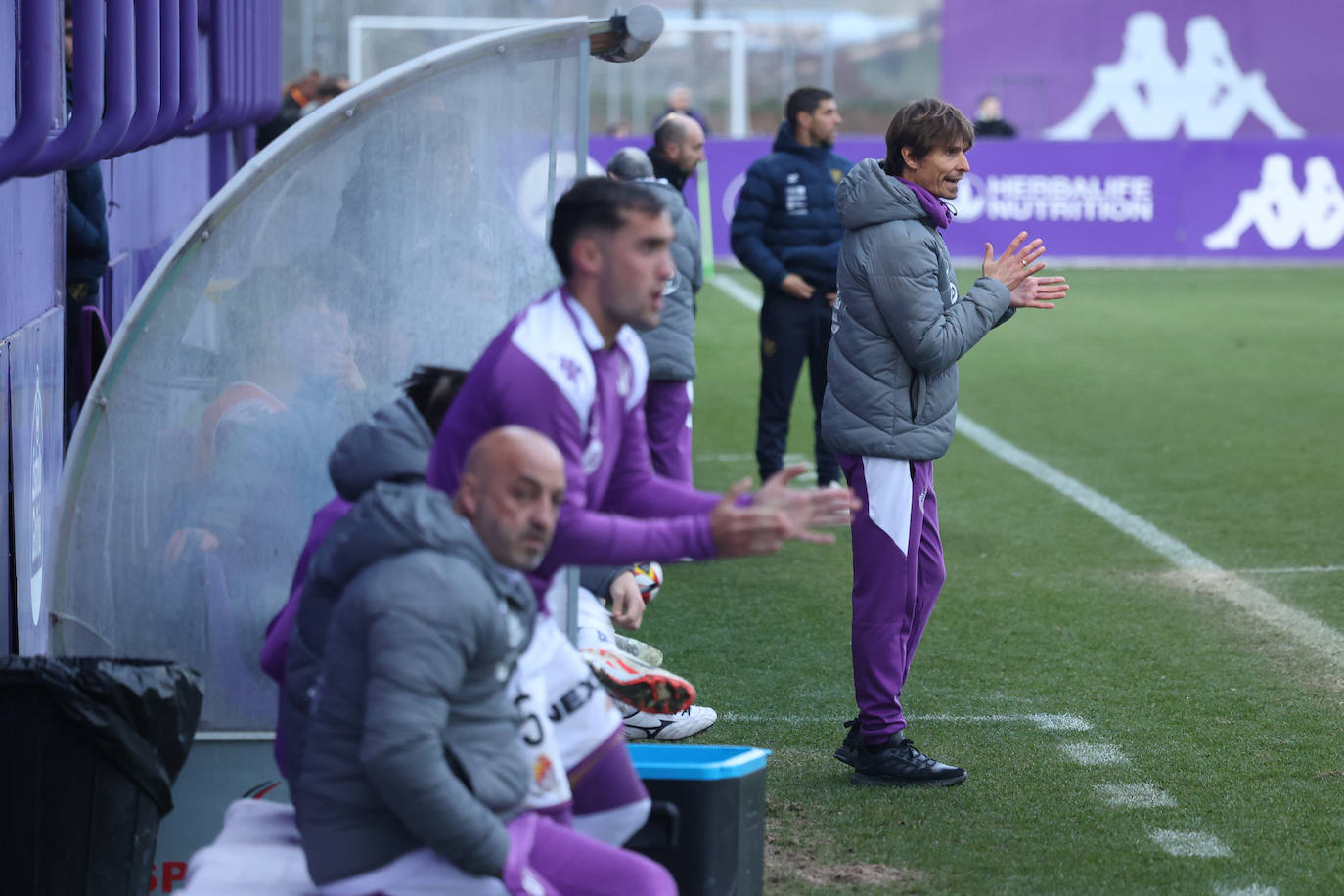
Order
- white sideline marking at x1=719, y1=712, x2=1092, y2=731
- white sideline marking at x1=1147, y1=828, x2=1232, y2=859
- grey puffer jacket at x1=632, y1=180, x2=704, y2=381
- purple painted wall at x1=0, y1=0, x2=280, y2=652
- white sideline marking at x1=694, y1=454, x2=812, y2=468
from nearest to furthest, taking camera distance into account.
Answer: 1. white sideline marking at x1=1147, y1=828, x2=1232, y2=859
2. purple painted wall at x1=0, y1=0, x2=280, y2=652
3. white sideline marking at x1=719, y1=712, x2=1092, y2=731
4. grey puffer jacket at x1=632, y1=180, x2=704, y2=381
5. white sideline marking at x1=694, y1=454, x2=812, y2=468

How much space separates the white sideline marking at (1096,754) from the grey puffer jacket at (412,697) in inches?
112

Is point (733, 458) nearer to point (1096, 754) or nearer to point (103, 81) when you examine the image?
point (1096, 754)

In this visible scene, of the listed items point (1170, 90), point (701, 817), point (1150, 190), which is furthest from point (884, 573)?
point (1170, 90)

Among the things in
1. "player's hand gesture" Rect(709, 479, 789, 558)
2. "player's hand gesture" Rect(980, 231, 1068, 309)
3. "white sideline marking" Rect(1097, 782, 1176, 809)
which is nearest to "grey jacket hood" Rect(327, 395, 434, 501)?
"player's hand gesture" Rect(709, 479, 789, 558)

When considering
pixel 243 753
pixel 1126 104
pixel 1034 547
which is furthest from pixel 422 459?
pixel 1126 104

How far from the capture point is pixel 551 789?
341 centimetres

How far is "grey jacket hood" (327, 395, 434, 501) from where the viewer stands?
3512 millimetres

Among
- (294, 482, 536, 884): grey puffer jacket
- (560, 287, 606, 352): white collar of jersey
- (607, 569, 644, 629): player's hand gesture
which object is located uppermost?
(560, 287, 606, 352): white collar of jersey

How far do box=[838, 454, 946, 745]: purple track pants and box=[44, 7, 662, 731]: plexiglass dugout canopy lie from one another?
1.26 m

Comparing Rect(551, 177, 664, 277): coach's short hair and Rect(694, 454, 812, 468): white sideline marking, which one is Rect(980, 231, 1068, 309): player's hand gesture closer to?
Rect(551, 177, 664, 277): coach's short hair

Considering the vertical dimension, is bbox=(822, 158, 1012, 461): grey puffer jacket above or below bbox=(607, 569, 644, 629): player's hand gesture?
above

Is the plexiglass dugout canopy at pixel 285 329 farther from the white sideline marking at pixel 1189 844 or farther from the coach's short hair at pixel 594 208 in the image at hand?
the white sideline marking at pixel 1189 844

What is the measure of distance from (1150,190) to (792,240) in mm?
14121

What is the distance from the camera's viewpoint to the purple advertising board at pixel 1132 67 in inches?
1224
